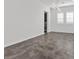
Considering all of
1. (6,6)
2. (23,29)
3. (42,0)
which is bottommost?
(23,29)

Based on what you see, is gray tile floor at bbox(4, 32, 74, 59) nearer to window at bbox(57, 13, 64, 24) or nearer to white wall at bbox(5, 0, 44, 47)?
white wall at bbox(5, 0, 44, 47)

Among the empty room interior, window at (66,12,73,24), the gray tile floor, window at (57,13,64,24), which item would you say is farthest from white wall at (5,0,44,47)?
window at (66,12,73,24)

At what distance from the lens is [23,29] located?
4.98 metres

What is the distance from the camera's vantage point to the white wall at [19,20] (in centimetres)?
390

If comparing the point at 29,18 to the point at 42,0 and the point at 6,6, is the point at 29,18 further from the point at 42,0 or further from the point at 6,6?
the point at 42,0

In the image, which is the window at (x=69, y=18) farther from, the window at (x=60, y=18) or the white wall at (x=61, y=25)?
the window at (x=60, y=18)

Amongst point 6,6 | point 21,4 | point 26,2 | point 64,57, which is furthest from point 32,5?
point 64,57

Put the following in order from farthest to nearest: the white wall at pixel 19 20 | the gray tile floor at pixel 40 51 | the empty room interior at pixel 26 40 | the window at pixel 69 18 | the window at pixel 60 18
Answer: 1. the window at pixel 60 18
2. the window at pixel 69 18
3. the white wall at pixel 19 20
4. the empty room interior at pixel 26 40
5. the gray tile floor at pixel 40 51

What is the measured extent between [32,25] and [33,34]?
0.67 meters

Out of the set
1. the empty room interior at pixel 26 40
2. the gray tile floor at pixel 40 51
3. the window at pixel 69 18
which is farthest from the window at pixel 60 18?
the gray tile floor at pixel 40 51

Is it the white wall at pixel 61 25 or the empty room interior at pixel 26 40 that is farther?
the white wall at pixel 61 25

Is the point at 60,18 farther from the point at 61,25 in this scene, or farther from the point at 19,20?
the point at 19,20

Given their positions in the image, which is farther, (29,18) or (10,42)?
(29,18)
